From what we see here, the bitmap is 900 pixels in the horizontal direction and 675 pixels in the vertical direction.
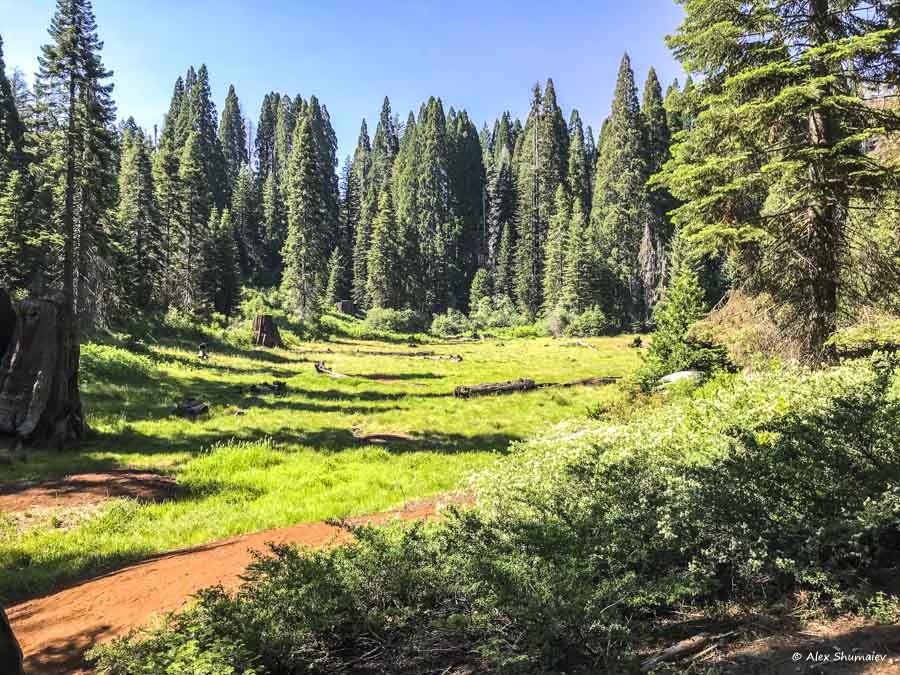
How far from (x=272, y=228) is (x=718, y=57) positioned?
80.1 metres

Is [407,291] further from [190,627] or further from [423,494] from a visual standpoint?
[190,627]

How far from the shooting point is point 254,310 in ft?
158

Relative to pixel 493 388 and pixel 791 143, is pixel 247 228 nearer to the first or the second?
pixel 493 388

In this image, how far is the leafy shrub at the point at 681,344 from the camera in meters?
14.7

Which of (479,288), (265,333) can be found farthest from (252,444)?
(479,288)

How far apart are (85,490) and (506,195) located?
89.7m

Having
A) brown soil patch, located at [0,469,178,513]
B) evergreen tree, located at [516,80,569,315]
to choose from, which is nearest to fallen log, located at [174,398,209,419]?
brown soil patch, located at [0,469,178,513]

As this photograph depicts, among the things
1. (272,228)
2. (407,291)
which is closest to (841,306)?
(407,291)

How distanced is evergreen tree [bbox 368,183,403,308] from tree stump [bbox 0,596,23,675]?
6390cm

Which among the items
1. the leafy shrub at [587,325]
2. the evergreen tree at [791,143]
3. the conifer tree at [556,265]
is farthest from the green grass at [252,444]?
the conifer tree at [556,265]

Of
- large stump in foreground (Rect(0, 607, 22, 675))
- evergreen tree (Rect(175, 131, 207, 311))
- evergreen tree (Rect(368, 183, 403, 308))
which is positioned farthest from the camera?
evergreen tree (Rect(368, 183, 403, 308))

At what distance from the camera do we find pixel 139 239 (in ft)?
147

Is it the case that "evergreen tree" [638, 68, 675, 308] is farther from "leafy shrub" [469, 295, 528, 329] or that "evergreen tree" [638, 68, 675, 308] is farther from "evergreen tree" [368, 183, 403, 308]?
"evergreen tree" [368, 183, 403, 308]

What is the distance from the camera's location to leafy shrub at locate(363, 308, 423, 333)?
60.4m
